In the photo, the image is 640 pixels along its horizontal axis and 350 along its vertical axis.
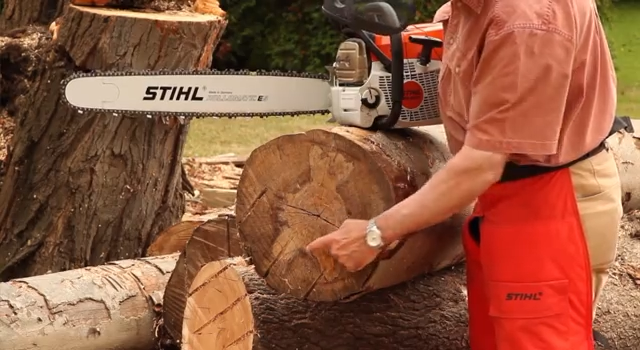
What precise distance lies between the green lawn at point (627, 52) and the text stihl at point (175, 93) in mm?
6950

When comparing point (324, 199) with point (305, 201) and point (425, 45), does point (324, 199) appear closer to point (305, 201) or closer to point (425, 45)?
point (305, 201)

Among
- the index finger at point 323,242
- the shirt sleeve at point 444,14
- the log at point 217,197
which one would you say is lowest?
the log at point 217,197

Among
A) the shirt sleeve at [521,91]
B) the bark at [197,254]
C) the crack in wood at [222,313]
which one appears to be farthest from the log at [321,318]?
the shirt sleeve at [521,91]

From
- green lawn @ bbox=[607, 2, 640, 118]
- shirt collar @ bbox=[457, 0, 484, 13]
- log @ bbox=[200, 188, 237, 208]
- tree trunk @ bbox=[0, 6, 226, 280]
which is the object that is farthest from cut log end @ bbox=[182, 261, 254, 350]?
green lawn @ bbox=[607, 2, 640, 118]

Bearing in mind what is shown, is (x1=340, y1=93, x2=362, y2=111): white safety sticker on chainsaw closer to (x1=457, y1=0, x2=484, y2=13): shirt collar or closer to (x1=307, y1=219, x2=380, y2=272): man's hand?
(x1=307, y1=219, x2=380, y2=272): man's hand

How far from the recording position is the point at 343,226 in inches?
86.6

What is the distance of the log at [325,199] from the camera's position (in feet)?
7.55

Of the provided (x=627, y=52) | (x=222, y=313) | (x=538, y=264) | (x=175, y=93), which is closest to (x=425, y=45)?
(x=538, y=264)

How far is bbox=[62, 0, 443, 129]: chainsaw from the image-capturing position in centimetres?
233

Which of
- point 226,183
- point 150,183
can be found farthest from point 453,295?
point 226,183

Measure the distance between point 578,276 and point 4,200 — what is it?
252 centimetres

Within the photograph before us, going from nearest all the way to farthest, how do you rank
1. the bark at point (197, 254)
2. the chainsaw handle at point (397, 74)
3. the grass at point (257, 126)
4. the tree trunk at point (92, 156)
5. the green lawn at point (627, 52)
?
the chainsaw handle at point (397, 74) < the bark at point (197, 254) < the tree trunk at point (92, 156) < the grass at point (257, 126) < the green lawn at point (627, 52)

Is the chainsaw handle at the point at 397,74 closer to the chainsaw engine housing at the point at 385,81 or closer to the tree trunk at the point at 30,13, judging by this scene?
the chainsaw engine housing at the point at 385,81

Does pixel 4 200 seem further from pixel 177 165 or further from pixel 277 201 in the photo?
pixel 277 201
